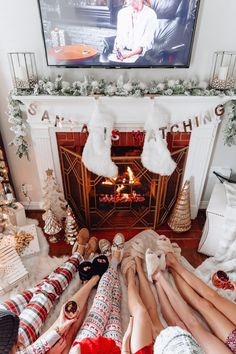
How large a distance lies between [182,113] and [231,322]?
141 centimetres

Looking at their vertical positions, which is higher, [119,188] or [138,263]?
[119,188]

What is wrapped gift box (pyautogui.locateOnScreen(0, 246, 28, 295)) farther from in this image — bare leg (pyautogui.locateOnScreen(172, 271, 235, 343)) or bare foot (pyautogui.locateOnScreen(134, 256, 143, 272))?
bare leg (pyautogui.locateOnScreen(172, 271, 235, 343))

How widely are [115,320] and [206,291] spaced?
61 cm

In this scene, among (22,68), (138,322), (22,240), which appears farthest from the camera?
(22,240)

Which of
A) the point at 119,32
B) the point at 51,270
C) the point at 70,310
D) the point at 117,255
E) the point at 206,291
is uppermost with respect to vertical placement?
the point at 119,32

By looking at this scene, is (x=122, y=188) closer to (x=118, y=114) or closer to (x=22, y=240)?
(x=118, y=114)

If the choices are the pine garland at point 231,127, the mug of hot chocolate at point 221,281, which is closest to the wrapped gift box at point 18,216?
the mug of hot chocolate at point 221,281

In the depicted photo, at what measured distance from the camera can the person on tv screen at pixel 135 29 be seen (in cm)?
164

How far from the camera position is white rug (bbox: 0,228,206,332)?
5.81 ft

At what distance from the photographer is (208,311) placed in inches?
64.3

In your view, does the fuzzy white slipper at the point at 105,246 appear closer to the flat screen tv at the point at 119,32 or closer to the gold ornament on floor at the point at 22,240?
the gold ornament on floor at the point at 22,240

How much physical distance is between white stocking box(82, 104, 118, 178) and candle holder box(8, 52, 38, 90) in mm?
507

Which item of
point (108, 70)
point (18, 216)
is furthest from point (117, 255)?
point (108, 70)

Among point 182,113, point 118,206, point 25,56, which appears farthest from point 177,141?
point 25,56
